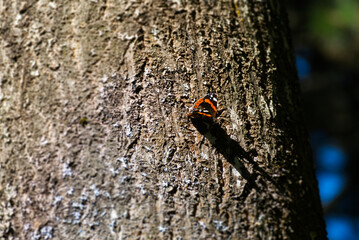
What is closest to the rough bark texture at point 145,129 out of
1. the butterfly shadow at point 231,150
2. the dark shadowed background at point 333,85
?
the butterfly shadow at point 231,150

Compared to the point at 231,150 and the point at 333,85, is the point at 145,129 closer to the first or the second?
the point at 231,150

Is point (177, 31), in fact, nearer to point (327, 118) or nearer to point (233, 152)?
point (233, 152)

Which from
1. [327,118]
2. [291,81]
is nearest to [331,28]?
[327,118]

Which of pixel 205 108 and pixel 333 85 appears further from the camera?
pixel 333 85

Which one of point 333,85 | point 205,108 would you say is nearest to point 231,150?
point 205,108

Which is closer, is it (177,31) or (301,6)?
(177,31)

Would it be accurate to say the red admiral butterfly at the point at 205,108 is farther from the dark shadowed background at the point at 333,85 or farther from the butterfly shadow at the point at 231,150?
the dark shadowed background at the point at 333,85
